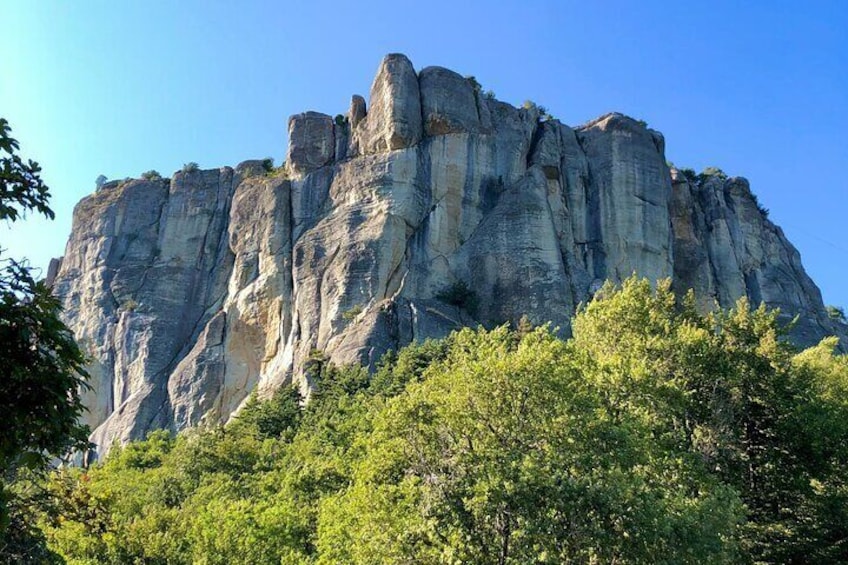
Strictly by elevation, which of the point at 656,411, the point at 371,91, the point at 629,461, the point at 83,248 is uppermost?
the point at 371,91

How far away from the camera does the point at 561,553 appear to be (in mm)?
15375

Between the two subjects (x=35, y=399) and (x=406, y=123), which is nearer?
(x=35, y=399)

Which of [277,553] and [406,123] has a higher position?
[406,123]

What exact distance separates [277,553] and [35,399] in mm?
16814

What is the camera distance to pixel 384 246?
5325 centimetres

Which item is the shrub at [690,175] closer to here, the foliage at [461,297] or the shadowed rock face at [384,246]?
the shadowed rock face at [384,246]

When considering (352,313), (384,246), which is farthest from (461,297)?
(352,313)

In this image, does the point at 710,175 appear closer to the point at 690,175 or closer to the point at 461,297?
the point at 690,175

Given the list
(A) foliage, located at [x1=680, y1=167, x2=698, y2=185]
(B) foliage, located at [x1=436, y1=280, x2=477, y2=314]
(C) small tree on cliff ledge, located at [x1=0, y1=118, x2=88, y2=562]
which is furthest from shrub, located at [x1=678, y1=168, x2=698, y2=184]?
(C) small tree on cliff ledge, located at [x1=0, y1=118, x2=88, y2=562]

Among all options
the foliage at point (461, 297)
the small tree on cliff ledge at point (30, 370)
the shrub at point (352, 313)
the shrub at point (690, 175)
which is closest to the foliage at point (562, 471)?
the small tree on cliff ledge at point (30, 370)

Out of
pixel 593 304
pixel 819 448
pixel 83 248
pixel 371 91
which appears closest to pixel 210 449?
pixel 593 304

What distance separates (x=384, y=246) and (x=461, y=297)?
6.18m

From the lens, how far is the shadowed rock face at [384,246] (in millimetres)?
53156

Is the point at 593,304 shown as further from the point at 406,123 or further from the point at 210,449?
the point at 406,123
